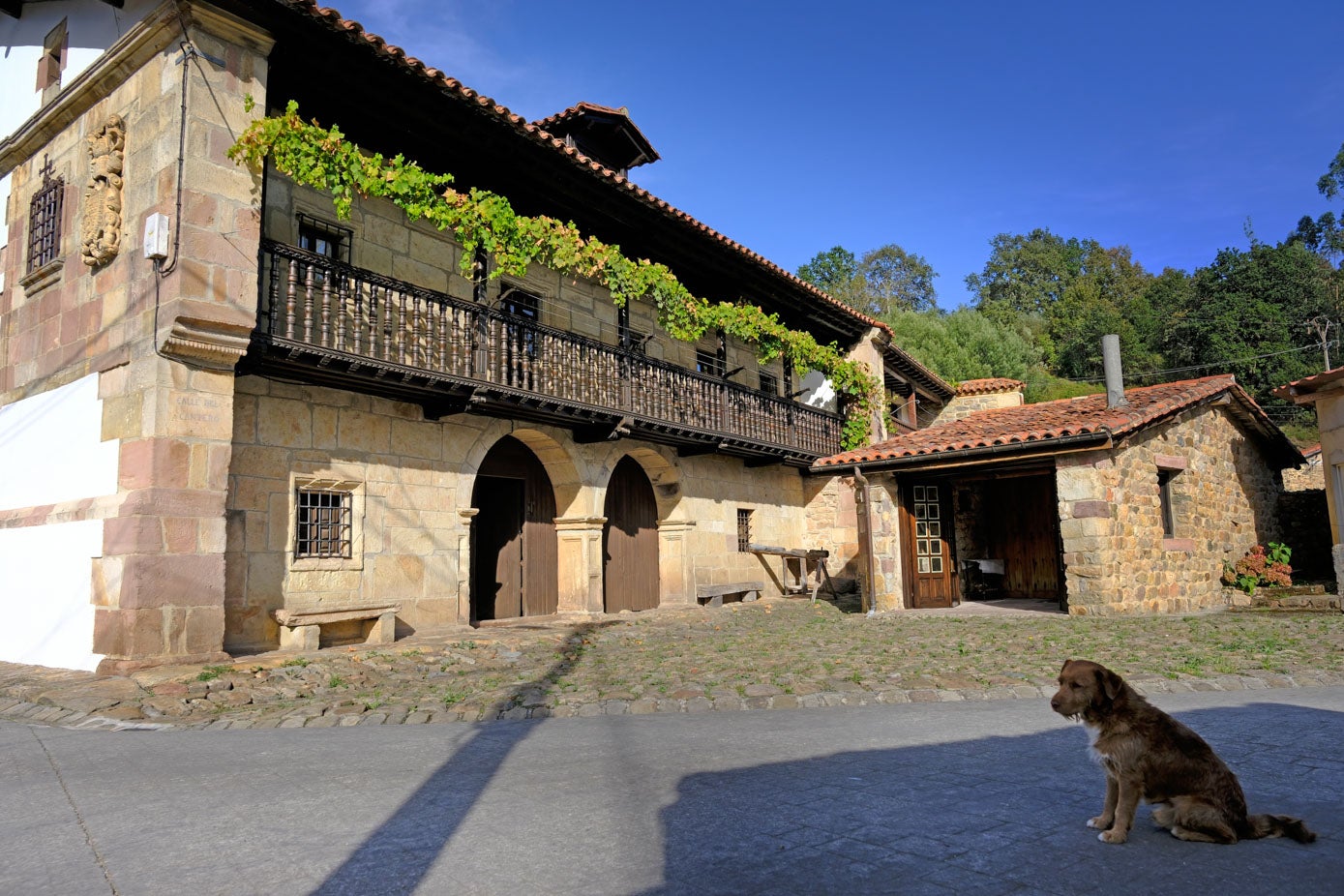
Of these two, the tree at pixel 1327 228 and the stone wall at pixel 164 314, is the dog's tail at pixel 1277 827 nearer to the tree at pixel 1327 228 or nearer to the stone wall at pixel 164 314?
the stone wall at pixel 164 314

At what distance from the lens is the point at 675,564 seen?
53.3 ft

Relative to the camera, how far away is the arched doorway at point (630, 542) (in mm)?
15445

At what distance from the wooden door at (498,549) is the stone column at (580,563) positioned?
68 cm

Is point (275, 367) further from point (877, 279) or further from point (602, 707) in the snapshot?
point (877, 279)

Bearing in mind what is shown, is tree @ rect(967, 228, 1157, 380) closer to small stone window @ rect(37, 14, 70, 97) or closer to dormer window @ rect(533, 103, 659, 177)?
dormer window @ rect(533, 103, 659, 177)

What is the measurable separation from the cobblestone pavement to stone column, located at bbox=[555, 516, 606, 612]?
2.45 metres

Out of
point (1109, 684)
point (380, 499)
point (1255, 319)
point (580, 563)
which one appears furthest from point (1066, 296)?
point (1109, 684)

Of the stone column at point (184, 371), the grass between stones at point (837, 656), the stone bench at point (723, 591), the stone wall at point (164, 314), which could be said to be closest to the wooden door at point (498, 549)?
the grass between stones at point (837, 656)

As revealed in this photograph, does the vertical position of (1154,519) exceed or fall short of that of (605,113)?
it falls short

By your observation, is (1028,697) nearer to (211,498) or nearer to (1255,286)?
(211,498)

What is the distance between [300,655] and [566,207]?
7696 millimetres

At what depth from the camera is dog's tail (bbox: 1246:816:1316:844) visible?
3070 mm

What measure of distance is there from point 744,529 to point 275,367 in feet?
35.3

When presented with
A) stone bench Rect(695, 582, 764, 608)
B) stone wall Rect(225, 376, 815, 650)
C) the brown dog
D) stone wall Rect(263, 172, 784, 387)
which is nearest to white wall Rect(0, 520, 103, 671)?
stone wall Rect(225, 376, 815, 650)
